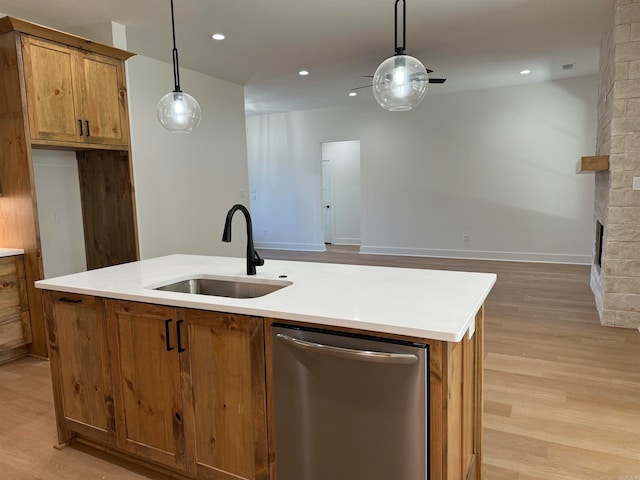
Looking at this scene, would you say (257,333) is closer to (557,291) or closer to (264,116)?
(557,291)

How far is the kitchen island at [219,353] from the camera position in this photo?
1438 millimetres

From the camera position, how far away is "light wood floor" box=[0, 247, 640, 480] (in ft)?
6.73

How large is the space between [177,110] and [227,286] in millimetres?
1136

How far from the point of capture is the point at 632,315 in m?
3.80

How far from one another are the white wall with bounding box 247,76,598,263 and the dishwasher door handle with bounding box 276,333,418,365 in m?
6.31

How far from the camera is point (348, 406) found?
143 cm

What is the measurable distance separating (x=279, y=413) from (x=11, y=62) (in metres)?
3.21

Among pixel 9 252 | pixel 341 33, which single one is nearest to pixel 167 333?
pixel 9 252

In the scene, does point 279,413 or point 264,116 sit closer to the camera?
point 279,413

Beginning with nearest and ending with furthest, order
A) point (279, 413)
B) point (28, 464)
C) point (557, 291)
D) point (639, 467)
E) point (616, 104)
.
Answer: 1. point (279, 413)
2. point (639, 467)
3. point (28, 464)
4. point (616, 104)
5. point (557, 291)

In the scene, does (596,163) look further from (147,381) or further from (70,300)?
(70,300)

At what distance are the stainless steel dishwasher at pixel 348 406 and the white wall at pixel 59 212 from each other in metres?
3.25

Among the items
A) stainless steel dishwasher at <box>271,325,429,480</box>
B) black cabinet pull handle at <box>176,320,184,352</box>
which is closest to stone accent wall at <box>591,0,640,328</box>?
stainless steel dishwasher at <box>271,325,429,480</box>

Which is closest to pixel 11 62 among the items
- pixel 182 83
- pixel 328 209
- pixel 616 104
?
pixel 182 83
